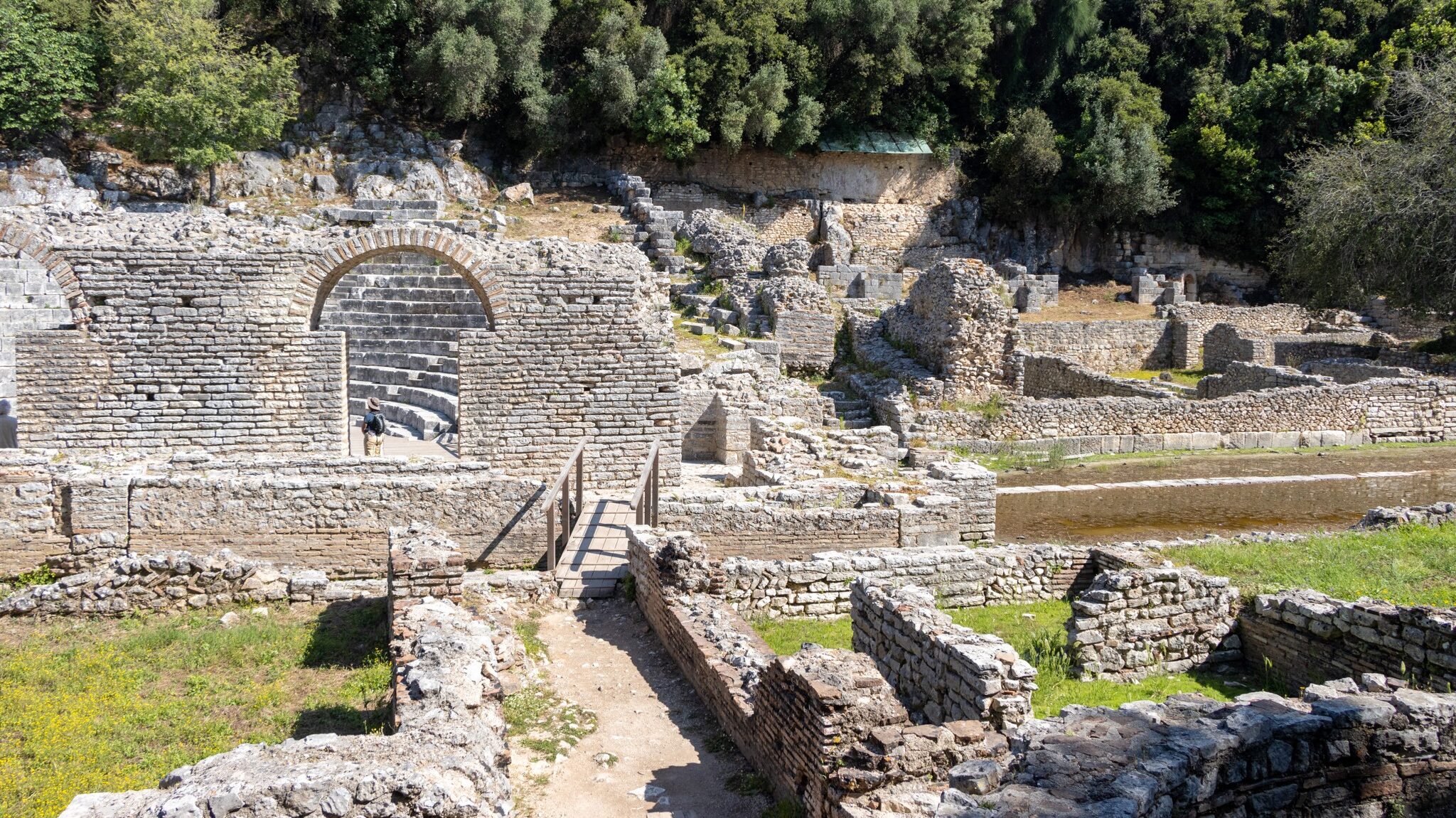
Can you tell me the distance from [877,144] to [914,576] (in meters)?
30.4

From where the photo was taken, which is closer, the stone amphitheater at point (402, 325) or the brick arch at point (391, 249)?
the brick arch at point (391, 249)

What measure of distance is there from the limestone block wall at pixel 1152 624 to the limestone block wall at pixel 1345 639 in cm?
28

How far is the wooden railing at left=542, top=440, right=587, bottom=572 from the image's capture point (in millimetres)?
10320

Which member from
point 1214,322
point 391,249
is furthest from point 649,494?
point 1214,322

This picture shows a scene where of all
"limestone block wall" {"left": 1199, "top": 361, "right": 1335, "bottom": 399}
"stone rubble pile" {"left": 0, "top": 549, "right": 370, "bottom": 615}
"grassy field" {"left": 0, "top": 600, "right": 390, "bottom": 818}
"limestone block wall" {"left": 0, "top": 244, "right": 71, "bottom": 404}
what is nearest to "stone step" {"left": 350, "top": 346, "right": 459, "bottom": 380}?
"limestone block wall" {"left": 0, "top": 244, "right": 71, "bottom": 404}

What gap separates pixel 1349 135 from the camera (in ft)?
115

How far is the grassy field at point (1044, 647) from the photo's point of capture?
7.80 m

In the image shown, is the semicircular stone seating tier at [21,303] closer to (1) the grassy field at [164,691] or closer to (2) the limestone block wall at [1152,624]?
(1) the grassy field at [164,691]

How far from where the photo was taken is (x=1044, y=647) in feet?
27.7

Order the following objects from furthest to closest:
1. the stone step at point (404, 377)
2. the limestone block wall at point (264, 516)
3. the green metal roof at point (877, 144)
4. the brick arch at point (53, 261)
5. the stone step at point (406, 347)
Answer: the green metal roof at point (877, 144)
the stone step at point (406, 347)
the stone step at point (404, 377)
the brick arch at point (53, 261)
the limestone block wall at point (264, 516)

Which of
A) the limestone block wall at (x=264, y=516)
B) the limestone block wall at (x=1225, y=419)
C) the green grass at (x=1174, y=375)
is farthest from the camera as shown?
the green grass at (x=1174, y=375)

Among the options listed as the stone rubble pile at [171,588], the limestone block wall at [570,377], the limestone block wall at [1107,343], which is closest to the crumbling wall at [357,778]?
the stone rubble pile at [171,588]

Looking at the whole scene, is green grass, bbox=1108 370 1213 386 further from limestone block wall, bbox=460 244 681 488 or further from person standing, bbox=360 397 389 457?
person standing, bbox=360 397 389 457

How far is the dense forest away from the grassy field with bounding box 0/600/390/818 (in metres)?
18.6
